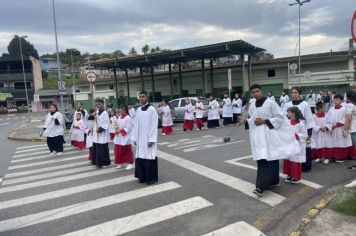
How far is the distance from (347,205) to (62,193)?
16.6 ft

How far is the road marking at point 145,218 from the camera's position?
4.86 meters

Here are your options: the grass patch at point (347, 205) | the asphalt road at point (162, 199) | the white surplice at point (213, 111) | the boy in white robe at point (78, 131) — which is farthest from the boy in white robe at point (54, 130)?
the grass patch at point (347, 205)

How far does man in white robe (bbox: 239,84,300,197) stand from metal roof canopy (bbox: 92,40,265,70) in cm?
2581

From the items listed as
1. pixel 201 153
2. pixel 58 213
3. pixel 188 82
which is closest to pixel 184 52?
pixel 188 82

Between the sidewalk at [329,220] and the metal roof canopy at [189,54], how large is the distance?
26.7 metres

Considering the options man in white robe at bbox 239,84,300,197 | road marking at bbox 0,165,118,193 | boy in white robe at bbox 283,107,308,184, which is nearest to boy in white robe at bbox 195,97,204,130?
road marking at bbox 0,165,118,193

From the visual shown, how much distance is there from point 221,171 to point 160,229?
3227 mm

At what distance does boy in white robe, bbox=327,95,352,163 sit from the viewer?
27.0 feet

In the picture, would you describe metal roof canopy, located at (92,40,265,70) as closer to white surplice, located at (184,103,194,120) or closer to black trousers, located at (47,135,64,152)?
white surplice, located at (184,103,194,120)

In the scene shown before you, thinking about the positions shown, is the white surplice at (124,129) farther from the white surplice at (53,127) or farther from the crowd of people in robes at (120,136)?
the white surplice at (53,127)

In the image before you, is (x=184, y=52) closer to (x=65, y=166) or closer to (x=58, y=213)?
(x=65, y=166)

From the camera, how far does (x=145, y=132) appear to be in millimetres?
7383

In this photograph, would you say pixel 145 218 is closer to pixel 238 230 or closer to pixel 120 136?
pixel 238 230

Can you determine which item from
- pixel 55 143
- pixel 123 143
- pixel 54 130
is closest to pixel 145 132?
pixel 123 143
